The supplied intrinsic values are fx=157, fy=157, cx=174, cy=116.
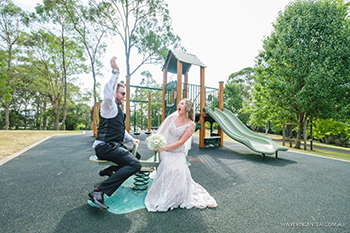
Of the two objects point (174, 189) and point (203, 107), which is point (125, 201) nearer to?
point (174, 189)

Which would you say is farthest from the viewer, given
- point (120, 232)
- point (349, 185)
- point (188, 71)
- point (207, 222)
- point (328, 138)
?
point (328, 138)

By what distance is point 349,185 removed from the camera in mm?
3562

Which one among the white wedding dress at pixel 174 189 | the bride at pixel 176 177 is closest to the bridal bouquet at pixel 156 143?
the bride at pixel 176 177

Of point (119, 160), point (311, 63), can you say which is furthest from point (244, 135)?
point (311, 63)

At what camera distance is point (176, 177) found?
2529 millimetres

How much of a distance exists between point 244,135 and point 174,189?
18.3 ft

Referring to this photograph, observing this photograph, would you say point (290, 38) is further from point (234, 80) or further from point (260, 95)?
point (234, 80)

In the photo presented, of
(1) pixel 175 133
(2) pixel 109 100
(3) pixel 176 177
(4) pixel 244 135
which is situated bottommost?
(3) pixel 176 177

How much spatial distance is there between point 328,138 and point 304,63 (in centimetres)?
1919

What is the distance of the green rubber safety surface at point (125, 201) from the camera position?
7.62ft

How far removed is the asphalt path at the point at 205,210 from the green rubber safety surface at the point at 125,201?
13 centimetres

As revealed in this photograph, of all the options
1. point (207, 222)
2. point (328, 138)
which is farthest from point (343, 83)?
point (328, 138)

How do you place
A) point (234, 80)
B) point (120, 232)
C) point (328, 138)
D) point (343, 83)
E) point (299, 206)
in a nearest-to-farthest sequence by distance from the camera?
point (120, 232) → point (299, 206) → point (343, 83) → point (328, 138) → point (234, 80)

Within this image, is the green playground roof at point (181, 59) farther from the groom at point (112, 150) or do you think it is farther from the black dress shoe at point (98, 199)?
the black dress shoe at point (98, 199)
